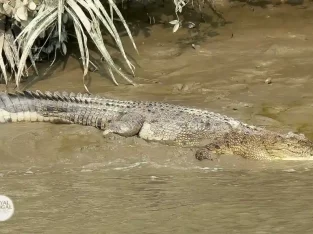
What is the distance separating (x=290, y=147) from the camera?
615 cm

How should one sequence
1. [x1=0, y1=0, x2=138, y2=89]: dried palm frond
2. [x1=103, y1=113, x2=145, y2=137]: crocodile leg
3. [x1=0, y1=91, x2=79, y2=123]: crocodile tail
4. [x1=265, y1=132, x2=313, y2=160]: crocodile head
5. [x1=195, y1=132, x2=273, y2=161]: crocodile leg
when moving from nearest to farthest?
[x1=265, y1=132, x2=313, y2=160]: crocodile head, [x1=195, y1=132, x2=273, y2=161]: crocodile leg, [x1=103, y1=113, x2=145, y2=137]: crocodile leg, [x1=0, y1=91, x2=79, y2=123]: crocodile tail, [x1=0, y1=0, x2=138, y2=89]: dried palm frond

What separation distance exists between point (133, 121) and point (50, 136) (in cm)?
79

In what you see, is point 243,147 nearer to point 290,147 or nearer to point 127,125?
point 290,147

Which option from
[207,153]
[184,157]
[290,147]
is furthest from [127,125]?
[290,147]

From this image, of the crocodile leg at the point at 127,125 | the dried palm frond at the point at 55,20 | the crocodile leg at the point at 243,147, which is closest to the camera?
the crocodile leg at the point at 243,147

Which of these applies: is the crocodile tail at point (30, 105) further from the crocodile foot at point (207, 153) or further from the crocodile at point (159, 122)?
the crocodile foot at point (207, 153)

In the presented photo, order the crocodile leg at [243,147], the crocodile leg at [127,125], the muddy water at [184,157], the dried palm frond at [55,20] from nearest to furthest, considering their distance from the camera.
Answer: the muddy water at [184,157] < the crocodile leg at [243,147] < the crocodile leg at [127,125] < the dried palm frond at [55,20]

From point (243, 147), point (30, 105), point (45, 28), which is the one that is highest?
point (45, 28)

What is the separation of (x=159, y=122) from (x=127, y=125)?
0.31 m

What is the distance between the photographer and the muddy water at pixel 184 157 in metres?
4.64

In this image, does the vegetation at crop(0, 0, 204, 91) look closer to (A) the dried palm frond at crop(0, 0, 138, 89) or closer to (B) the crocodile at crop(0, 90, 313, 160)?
(A) the dried palm frond at crop(0, 0, 138, 89)

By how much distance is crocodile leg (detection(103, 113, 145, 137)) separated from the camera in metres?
6.65

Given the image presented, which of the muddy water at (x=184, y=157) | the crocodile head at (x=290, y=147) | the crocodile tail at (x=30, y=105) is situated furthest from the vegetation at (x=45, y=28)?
the crocodile head at (x=290, y=147)

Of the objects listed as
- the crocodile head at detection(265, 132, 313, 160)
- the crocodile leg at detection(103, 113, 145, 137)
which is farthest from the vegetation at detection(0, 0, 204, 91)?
the crocodile head at detection(265, 132, 313, 160)
